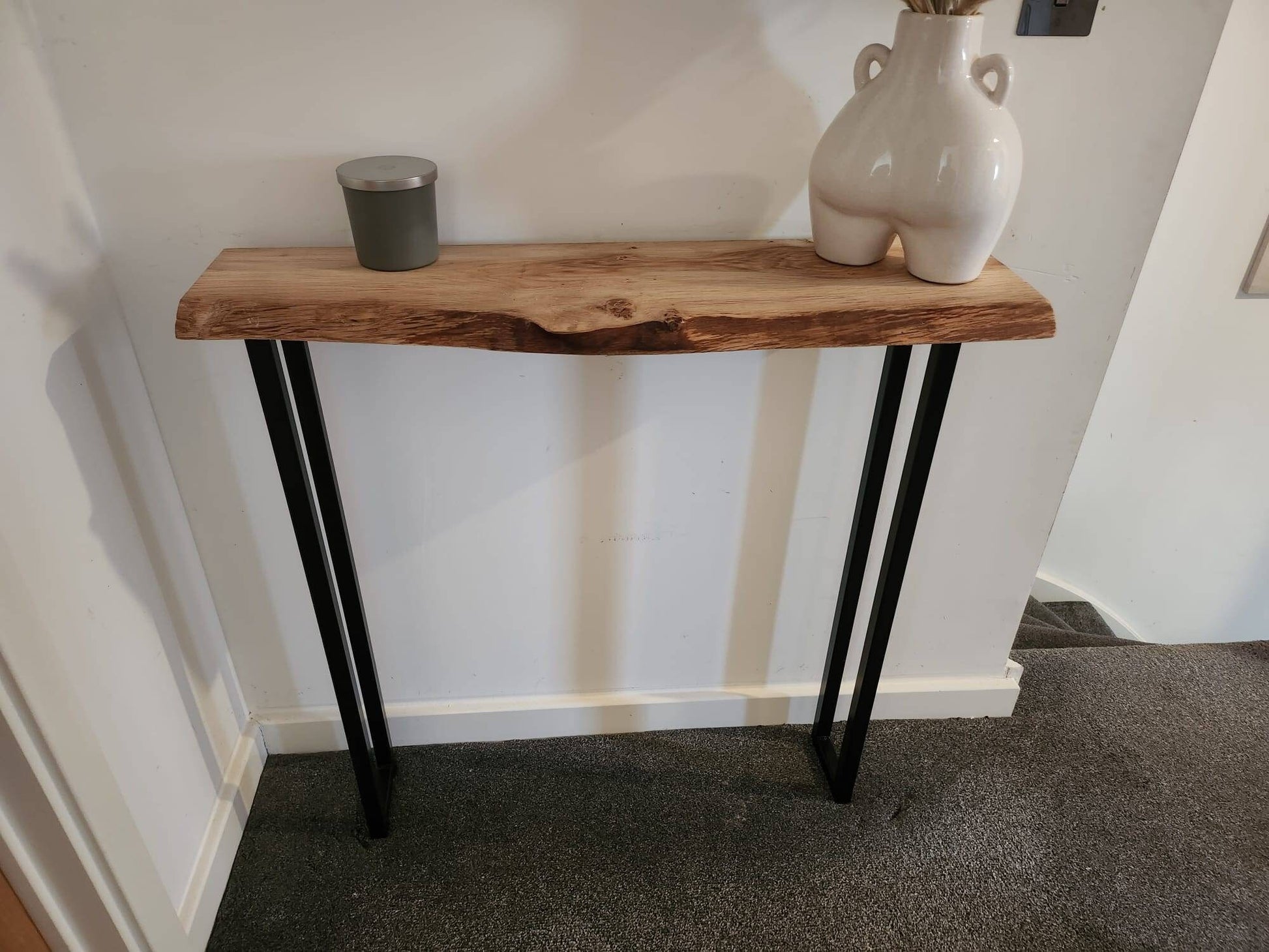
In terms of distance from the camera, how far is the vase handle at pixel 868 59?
0.91 metres

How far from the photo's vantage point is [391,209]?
909mm

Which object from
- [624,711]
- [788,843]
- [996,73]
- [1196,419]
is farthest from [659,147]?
[1196,419]

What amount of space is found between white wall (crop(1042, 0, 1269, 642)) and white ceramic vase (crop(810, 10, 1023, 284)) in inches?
44.2

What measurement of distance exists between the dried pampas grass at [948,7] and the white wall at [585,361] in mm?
118

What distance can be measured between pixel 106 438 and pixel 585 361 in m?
0.59

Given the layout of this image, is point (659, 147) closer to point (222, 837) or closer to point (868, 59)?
point (868, 59)

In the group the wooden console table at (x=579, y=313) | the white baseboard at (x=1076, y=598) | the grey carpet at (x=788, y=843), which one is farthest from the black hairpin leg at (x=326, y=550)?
the white baseboard at (x=1076, y=598)

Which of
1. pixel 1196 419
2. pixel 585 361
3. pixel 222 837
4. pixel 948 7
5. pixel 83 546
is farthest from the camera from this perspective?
pixel 1196 419

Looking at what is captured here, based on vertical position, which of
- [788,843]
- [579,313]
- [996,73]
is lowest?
[788,843]

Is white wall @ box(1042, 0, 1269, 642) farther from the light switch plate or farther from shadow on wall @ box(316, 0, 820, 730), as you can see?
shadow on wall @ box(316, 0, 820, 730)

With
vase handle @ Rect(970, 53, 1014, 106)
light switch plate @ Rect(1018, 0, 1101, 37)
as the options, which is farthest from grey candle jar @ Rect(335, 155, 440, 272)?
light switch plate @ Rect(1018, 0, 1101, 37)

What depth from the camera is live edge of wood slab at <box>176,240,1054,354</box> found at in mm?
862

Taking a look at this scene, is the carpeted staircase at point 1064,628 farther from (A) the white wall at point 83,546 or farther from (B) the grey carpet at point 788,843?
(A) the white wall at point 83,546

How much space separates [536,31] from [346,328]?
40 centimetres
